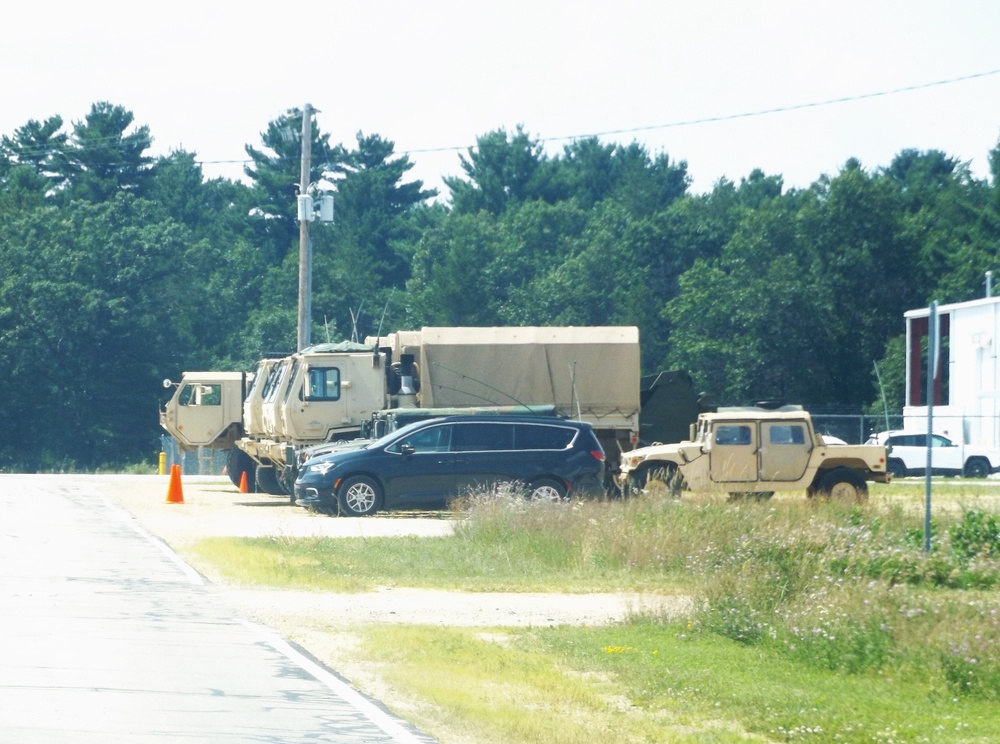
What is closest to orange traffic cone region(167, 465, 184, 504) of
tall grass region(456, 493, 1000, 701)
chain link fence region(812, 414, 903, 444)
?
tall grass region(456, 493, 1000, 701)

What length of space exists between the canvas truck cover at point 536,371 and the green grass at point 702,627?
9104 mm

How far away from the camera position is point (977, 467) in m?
44.8

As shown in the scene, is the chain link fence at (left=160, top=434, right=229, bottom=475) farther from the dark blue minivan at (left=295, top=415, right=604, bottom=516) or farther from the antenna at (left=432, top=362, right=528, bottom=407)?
the dark blue minivan at (left=295, top=415, right=604, bottom=516)

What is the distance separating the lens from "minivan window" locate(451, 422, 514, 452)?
25891 mm

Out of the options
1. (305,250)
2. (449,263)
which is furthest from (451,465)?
(449,263)

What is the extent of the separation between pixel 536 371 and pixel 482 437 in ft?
15.8

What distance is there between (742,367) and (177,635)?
56.1 meters

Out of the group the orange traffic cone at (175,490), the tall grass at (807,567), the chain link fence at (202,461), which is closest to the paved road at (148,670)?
the tall grass at (807,567)

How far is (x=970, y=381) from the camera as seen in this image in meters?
51.2

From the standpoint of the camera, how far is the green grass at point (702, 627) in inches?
376

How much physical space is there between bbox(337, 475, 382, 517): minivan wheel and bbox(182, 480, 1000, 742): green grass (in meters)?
4.21

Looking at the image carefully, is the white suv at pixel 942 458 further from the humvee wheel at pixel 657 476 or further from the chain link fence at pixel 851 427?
the humvee wheel at pixel 657 476

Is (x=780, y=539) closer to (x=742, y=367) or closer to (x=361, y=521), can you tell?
(x=361, y=521)

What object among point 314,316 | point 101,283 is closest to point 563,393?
point 101,283
